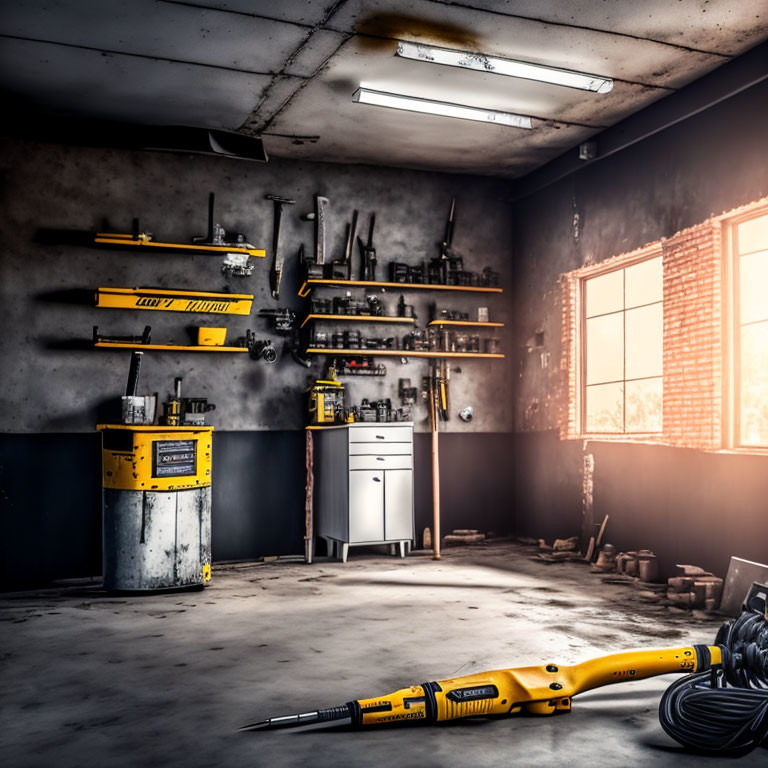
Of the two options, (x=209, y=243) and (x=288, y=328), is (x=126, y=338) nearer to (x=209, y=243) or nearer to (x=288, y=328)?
(x=209, y=243)

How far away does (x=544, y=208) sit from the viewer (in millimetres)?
7508

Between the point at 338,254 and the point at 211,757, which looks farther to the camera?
the point at 338,254

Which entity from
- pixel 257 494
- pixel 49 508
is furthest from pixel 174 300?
pixel 49 508

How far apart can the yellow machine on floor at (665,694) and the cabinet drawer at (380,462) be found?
3.64m

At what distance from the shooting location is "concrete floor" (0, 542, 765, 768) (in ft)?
8.34

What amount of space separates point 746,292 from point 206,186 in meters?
4.57

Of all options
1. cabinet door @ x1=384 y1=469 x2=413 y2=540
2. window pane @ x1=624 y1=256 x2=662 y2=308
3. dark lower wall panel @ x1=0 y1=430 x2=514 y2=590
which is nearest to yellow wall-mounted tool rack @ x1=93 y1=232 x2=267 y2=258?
dark lower wall panel @ x1=0 y1=430 x2=514 y2=590

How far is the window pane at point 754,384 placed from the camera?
499cm

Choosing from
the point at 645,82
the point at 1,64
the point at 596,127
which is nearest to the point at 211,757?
the point at 1,64

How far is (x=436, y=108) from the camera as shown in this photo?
582cm

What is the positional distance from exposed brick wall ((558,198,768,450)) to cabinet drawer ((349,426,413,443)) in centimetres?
200

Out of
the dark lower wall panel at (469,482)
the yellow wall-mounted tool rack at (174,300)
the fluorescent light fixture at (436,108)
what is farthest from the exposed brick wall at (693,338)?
the yellow wall-mounted tool rack at (174,300)

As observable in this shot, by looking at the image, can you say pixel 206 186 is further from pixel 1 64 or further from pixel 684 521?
pixel 684 521

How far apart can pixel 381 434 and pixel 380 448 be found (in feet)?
0.40
